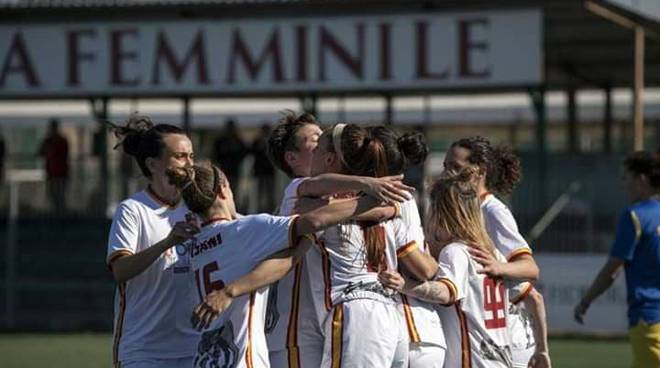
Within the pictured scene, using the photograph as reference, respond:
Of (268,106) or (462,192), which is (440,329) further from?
(268,106)

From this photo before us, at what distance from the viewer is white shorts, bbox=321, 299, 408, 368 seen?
22.0ft

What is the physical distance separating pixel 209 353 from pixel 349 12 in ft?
55.1

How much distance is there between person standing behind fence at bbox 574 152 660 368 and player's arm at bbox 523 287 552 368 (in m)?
1.70

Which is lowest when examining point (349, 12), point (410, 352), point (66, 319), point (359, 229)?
point (66, 319)

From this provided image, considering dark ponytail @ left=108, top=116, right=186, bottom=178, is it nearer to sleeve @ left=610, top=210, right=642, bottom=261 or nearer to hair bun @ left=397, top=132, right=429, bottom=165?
hair bun @ left=397, top=132, right=429, bottom=165

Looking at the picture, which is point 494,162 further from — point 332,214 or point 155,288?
point 155,288

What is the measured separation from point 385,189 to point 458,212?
93 cm

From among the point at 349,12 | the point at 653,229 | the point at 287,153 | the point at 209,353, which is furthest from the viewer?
the point at 349,12

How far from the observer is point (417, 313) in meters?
7.07

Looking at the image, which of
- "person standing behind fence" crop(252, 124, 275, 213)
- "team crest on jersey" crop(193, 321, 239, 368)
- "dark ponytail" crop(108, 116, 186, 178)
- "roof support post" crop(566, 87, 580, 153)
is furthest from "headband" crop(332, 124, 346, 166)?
"roof support post" crop(566, 87, 580, 153)

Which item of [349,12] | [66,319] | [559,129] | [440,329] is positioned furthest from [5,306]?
[559,129]

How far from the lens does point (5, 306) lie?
2366 centimetres

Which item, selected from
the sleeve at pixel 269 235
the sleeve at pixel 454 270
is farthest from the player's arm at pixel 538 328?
the sleeve at pixel 269 235

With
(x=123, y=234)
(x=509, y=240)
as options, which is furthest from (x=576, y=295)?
(x=123, y=234)
